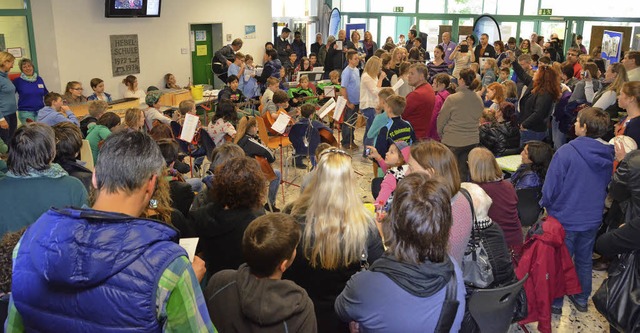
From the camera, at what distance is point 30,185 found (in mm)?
2951

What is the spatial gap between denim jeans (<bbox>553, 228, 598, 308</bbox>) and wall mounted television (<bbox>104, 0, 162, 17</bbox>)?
8.69 metres

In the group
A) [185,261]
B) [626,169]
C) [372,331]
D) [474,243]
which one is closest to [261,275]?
[372,331]

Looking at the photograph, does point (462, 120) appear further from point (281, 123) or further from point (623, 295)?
point (623, 295)

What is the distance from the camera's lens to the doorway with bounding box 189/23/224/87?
1270 centimetres

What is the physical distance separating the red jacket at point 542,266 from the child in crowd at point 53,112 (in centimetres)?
533

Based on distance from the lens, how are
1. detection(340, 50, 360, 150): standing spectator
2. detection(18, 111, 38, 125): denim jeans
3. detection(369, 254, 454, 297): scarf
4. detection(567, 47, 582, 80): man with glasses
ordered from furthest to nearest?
detection(567, 47, 582, 80): man with glasses, detection(340, 50, 360, 150): standing spectator, detection(18, 111, 38, 125): denim jeans, detection(369, 254, 454, 297): scarf

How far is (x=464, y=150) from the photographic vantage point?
633 cm

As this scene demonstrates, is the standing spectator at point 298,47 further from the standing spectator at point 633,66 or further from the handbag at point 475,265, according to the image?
the handbag at point 475,265

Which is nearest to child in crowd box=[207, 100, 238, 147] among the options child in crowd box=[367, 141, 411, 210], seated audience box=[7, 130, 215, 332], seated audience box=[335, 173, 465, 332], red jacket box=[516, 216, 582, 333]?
child in crowd box=[367, 141, 411, 210]

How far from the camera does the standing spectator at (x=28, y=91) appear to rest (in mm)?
7984

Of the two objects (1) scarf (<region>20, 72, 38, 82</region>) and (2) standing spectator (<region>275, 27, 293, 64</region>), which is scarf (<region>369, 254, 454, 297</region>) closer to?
(1) scarf (<region>20, 72, 38, 82</region>)

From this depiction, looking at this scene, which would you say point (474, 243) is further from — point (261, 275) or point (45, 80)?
point (45, 80)

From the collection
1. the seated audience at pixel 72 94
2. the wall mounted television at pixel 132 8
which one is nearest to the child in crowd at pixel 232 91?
the seated audience at pixel 72 94

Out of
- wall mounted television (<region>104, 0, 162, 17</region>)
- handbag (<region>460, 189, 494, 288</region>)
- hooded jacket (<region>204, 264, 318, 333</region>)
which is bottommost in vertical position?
handbag (<region>460, 189, 494, 288</region>)
